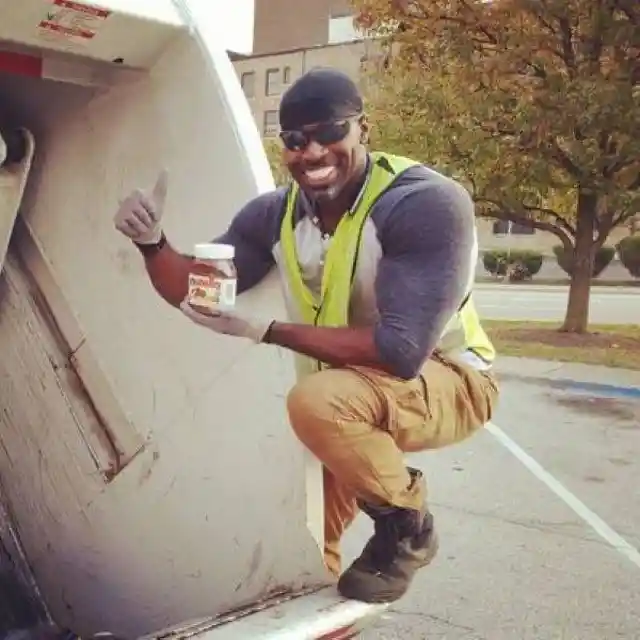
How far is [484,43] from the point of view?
46.0ft

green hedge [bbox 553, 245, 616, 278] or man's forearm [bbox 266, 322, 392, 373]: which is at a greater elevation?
man's forearm [bbox 266, 322, 392, 373]

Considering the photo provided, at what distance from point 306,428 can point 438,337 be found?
1.08ft

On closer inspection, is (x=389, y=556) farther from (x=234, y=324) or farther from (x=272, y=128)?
(x=272, y=128)

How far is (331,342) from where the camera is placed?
2.34 meters

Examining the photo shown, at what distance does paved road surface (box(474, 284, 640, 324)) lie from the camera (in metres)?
21.3

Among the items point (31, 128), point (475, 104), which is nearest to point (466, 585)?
point (31, 128)

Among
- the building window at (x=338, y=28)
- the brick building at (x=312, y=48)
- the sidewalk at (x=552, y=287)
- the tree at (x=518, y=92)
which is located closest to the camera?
the tree at (x=518, y=92)

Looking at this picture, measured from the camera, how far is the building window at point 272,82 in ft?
135

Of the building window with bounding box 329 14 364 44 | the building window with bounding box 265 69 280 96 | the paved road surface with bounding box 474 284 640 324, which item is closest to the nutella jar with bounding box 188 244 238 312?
the paved road surface with bounding box 474 284 640 324

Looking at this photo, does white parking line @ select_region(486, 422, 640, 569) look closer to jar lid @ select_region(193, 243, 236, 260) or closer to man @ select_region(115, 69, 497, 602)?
man @ select_region(115, 69, 497, 602)

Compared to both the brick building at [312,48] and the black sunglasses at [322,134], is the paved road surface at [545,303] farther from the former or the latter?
the black sunglasses at [322,134]

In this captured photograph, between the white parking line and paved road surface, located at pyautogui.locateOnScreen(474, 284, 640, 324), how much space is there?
12246mm

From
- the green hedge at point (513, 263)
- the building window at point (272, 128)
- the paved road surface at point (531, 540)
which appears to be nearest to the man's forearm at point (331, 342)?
the building window at point (272, 128)

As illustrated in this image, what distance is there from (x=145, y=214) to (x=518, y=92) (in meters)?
11.7
